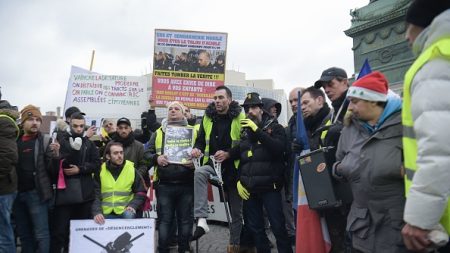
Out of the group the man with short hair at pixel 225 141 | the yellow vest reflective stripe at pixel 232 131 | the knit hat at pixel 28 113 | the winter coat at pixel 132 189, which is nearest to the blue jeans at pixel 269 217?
the man with short hair at pixel 225 141

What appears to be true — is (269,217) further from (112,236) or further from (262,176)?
(112,236)

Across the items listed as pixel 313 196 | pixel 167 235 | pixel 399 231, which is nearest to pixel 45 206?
pixel 167 235

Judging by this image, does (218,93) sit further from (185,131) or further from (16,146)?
(16,146)

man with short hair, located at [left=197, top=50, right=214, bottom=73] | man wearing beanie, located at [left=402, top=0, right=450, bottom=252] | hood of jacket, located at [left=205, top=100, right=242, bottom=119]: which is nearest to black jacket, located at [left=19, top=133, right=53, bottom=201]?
hood of jacket, located at [left=205, top=100, right=242, bottom=119]

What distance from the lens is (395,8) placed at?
25.2 ft

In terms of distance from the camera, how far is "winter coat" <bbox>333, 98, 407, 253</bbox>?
99.4 inches

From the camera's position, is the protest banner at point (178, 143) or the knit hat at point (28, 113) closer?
the knit hat at point (28, 113)

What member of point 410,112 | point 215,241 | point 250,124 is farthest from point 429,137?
point 215,241

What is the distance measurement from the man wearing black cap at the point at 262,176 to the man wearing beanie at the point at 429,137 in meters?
2.63

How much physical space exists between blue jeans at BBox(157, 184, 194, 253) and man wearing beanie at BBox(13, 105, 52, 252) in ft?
4.38

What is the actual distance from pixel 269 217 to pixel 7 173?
116 inches

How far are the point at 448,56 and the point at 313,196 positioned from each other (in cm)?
181

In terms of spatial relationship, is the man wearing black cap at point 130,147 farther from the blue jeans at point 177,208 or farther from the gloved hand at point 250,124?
the gloved hand at point 250,124

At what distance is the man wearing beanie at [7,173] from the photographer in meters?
4.45
